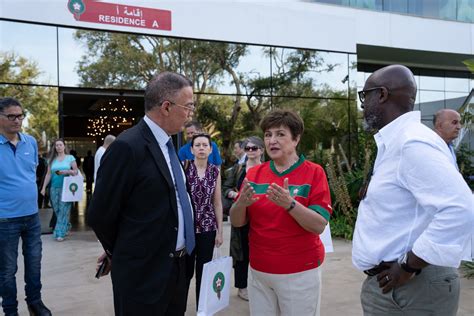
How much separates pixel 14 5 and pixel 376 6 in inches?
456

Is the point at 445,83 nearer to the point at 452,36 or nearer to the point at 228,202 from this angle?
the point at 452,36

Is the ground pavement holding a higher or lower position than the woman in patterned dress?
lower

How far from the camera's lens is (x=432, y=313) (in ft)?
6.12

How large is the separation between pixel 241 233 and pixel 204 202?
60 cm

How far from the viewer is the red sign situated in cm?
955

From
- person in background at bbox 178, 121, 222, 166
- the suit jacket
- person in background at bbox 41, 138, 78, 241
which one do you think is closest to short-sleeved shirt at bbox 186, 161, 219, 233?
person in background at bbox 178, 121, 222, 166

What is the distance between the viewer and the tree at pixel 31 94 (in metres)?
9.24

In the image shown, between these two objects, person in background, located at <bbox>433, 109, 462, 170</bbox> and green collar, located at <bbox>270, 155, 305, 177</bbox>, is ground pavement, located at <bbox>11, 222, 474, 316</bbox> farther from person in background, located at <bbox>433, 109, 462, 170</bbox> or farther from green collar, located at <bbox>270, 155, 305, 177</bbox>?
green collar, located at <bbox>270, 155, 305, 177</bbox>

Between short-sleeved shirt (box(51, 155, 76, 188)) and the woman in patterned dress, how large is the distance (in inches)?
190

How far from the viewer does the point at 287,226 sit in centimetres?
274

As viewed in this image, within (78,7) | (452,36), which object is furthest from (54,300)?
(452,36)

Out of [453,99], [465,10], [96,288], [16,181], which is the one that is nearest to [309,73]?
[465,10]

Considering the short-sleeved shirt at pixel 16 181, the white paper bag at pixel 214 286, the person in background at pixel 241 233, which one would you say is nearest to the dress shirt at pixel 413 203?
the white paper bag at pixel 214 286

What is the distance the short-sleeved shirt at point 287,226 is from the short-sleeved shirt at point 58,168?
21.4ft
